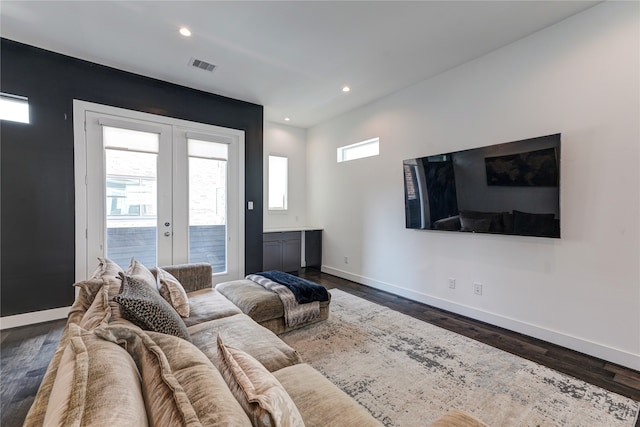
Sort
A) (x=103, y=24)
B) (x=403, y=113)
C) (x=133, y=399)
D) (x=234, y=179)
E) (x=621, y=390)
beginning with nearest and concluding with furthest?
(x=133, y=399) → (x=621, y=390) → (x=103, y=24) → (x=403, y=113) → (x=234, y=179)

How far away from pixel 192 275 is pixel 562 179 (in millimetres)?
3770

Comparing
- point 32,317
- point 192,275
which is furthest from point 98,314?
point 32,317

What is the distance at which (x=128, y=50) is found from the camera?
3137 mm

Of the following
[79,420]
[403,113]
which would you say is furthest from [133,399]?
[403,113]

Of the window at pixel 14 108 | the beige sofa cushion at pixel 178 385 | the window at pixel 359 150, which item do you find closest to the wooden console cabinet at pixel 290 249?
the window at pixel 359 150

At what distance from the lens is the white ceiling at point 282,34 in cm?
249

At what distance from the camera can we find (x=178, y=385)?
77cm

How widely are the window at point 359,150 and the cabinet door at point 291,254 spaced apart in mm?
1813

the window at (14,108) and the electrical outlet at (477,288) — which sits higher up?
the window at (14,108)

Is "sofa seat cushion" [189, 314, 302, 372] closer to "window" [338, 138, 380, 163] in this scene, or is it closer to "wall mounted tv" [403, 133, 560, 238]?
"wall mounted tv" [403, 133, 560, 238]

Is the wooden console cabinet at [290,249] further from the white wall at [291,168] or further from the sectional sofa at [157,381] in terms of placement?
the sectional sofa at [157,381]

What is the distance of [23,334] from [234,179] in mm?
2891

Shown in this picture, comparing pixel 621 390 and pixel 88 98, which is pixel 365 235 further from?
pixel 88 98

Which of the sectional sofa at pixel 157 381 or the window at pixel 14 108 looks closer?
the sectional sofa at pixel 157 381
